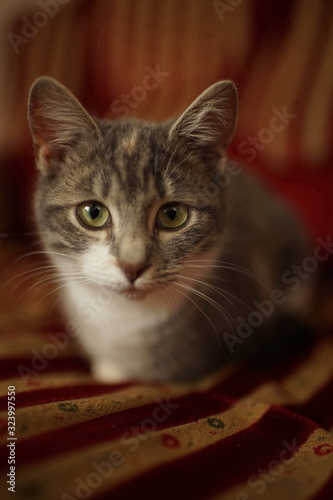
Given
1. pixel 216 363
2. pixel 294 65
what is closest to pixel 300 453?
pixel 216 363

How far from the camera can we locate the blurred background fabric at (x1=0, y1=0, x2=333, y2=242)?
1222 millimetres

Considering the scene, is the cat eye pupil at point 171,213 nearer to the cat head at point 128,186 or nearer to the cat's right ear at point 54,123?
the cat head at point 128,186

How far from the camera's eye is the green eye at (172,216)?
95 cm

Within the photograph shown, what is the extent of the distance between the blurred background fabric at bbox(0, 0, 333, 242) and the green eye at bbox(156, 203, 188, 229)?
330 millimetres

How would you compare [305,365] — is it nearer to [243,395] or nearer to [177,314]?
[243,395]

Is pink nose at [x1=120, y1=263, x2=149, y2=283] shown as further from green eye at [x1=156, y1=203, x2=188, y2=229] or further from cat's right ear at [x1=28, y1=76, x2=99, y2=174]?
cat's right ear at [x1=28, y1=76, x2=99, y2=174]

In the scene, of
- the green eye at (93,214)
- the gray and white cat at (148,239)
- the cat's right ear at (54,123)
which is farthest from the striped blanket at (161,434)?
the cat's right ear at (54,123)

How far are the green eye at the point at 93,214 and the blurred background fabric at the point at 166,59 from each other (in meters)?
0.30

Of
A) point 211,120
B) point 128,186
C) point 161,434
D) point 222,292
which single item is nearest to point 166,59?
point 211,120

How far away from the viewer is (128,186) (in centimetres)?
92

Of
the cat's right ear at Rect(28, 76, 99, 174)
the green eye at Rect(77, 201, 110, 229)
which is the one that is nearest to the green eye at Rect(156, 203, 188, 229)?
the green eye at Rect(77, 201, 110, 229)

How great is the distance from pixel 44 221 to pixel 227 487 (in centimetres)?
70

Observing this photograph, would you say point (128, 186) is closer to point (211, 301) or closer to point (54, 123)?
point (54, 123)

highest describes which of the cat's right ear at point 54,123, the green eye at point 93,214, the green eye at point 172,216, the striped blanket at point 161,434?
the cat's right ear at point 54,123
